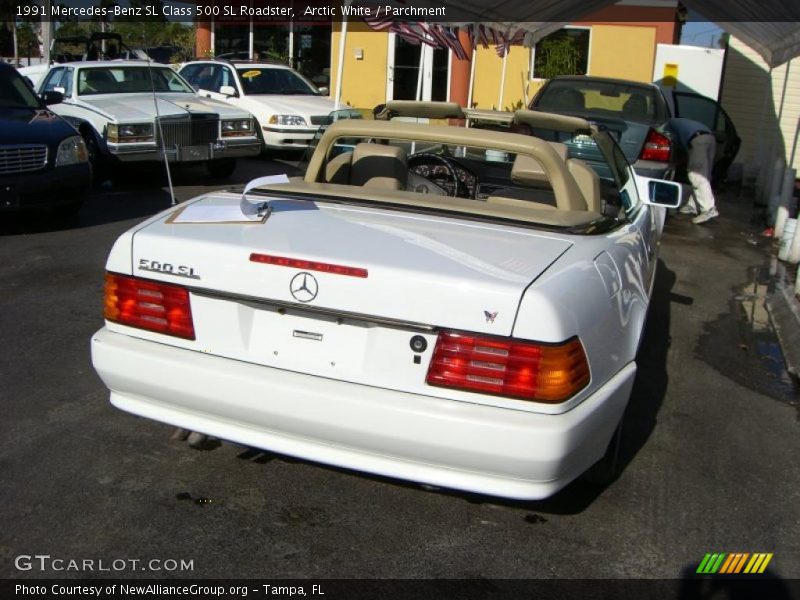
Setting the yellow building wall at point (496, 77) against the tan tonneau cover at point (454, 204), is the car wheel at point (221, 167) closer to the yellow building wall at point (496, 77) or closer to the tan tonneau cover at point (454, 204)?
the tan tonneau cover at point (454, 204)

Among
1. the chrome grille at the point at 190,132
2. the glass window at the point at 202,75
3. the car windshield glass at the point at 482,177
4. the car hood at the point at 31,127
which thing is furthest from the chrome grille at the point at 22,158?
the glass window at the point at 202,75

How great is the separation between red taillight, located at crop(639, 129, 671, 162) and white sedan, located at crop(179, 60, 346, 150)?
519 cm

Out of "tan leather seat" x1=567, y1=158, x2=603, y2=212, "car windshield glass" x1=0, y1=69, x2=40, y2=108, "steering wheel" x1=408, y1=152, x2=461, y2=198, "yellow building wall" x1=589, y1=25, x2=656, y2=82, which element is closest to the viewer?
"tan leather seat" x1=567, y1=158, x2=603, y2=212

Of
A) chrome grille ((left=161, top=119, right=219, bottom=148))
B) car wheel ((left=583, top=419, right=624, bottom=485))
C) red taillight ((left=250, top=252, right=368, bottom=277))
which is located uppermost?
red taillight ((left=250, top=252, right=368, bottom=277))

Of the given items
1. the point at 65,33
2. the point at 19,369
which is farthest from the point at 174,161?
the point at 65,33

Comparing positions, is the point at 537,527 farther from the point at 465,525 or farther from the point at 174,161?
the point at 174,161

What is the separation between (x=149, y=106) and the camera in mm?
10617

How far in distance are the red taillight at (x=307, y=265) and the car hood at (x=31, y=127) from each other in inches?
229

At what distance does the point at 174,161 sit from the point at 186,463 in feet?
24.5

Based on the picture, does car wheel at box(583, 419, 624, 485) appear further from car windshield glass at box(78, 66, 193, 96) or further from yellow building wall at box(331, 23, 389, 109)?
yellow building wall at box(331, 23, 389, 109)

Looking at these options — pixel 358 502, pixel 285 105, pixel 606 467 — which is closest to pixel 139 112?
pixel 285 105

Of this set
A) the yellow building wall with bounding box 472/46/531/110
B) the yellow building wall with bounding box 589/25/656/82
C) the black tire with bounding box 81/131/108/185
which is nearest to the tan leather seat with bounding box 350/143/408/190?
the black tire with bounding box 81/131/108/185

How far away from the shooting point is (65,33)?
35.7 meters

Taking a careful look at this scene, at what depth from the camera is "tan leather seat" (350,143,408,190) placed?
4.02 metres
